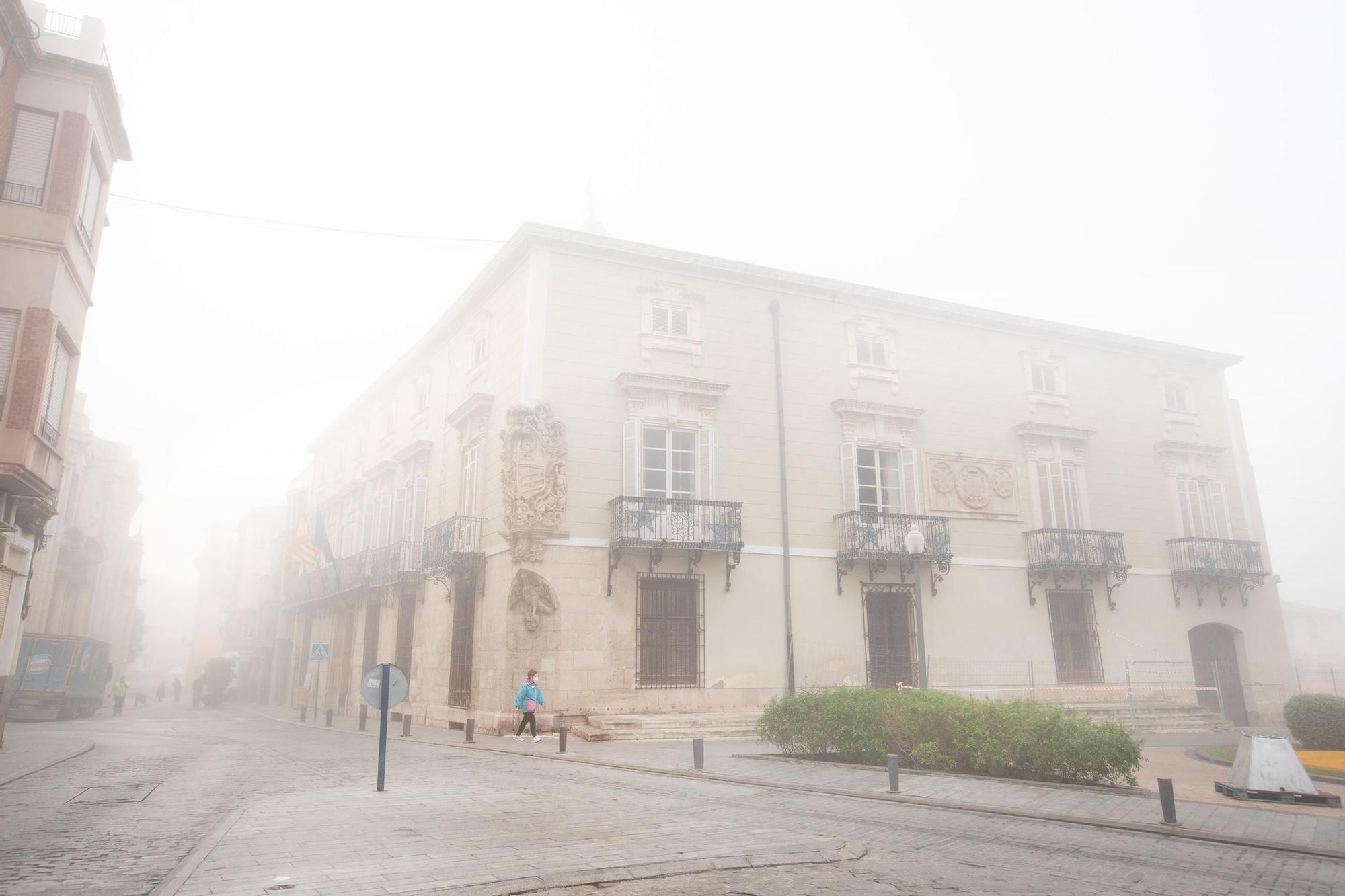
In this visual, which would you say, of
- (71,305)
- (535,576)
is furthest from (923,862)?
(71,305)

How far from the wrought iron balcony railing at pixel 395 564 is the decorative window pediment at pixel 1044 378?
1912 cm

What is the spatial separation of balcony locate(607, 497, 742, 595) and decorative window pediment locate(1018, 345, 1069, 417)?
11.7m

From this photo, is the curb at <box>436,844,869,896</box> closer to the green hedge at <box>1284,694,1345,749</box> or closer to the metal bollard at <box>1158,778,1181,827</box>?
the metal bollard at <box>1158,778,1181,827</box>

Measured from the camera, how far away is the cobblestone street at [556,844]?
614 cm

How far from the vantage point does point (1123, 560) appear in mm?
25344

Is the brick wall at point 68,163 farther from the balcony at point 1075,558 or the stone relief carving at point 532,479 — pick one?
the balcony at point 1075,558

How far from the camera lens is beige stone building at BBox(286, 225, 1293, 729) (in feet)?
66.6

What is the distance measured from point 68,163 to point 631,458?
12429 millimetres

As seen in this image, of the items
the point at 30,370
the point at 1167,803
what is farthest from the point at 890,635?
the point at 30,370

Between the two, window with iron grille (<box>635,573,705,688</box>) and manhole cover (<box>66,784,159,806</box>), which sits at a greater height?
window with iron grille (<box>635,573,705,688</box>)

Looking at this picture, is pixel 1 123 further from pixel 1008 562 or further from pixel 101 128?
pixel 1008 562

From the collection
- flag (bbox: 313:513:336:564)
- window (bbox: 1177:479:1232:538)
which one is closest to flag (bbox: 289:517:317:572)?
flag (bbox: 313:513:336:564)

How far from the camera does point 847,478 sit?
23.7 m

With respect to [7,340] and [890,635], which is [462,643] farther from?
[7,340]
